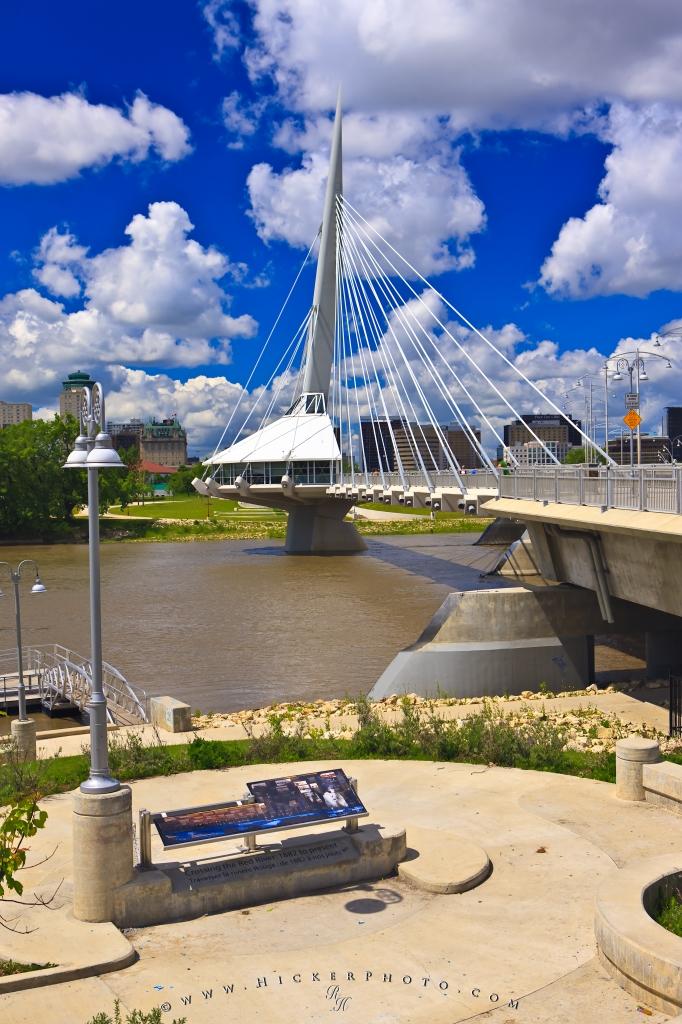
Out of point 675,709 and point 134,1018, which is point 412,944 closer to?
point 134,1018

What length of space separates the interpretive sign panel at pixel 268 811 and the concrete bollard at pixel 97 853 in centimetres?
52

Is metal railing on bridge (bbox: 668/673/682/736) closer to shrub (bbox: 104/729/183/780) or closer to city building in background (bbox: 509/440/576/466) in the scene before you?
shrub (bbox: 104/729/183/780)

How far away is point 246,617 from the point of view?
37188 millimetres

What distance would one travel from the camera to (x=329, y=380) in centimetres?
6056

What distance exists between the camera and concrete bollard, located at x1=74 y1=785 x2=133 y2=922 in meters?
8.65

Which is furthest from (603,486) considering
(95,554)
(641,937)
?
(641,937)

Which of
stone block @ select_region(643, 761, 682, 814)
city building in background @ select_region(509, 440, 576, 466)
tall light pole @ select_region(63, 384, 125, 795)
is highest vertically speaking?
city building in background @ select_region(509, 440, 576, 466)

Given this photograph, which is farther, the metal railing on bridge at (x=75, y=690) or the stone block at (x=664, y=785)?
the metal railing on bridge at (x=75, y=690)

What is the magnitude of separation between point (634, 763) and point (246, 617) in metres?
26.3

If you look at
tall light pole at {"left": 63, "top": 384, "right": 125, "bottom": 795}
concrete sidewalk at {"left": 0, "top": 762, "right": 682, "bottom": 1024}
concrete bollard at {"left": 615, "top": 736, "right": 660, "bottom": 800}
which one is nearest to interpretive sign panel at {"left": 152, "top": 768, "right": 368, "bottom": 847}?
concrete sidewalk at {"left": 0, "top": 762, "right": 682, "bottom": 1024}

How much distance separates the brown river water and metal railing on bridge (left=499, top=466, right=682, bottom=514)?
5991mm

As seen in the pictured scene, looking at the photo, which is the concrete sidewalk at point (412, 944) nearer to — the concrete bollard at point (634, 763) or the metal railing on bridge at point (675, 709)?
the concrete bollard at point (634, 763)

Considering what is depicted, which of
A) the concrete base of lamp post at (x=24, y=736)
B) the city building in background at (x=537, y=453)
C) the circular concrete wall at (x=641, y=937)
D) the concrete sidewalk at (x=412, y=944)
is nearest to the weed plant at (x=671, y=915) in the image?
the circular concrete wall at (x=641, y=937)

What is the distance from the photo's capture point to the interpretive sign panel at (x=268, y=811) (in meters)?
9.23
